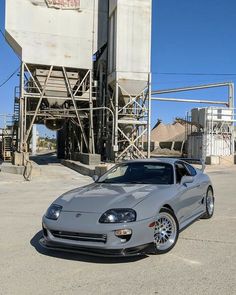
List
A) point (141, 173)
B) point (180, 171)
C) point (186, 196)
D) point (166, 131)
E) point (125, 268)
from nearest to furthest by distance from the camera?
point (125, 268), point (186, 196), point (141, 173), point (180, 171), point (166, 131)

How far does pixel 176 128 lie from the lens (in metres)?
93.4

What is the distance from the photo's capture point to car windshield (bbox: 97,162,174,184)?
7.40 m

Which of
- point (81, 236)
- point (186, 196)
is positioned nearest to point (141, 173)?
point (186, 196)

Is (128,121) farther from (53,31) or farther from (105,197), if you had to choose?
(105,197)

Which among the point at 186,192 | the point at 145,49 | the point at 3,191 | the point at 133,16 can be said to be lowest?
the point at 3,191

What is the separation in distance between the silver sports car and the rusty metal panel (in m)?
22.5

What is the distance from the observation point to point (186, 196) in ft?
24.3

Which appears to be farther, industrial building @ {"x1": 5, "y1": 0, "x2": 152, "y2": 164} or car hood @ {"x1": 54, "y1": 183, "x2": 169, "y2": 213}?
industrial building @ {"x1": 5, "y1": 0, "x2": 152, "y2": 164}

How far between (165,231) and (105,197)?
1012 mm

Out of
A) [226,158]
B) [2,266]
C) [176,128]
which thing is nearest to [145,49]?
[226,158]

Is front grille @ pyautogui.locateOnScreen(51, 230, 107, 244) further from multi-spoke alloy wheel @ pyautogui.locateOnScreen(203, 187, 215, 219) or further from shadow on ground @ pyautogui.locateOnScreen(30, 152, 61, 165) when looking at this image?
shadow on ground @ pyautogui.locateOnScreen(30, 152, 61, 165)

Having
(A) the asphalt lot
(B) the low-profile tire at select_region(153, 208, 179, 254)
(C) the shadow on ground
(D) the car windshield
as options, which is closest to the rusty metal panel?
(C) the shadow on ground

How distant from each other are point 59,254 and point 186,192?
2.42m

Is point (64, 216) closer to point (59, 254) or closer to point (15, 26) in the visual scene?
point (59, 254)
